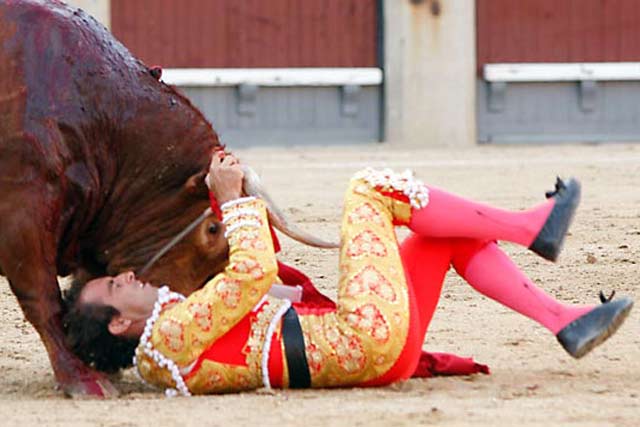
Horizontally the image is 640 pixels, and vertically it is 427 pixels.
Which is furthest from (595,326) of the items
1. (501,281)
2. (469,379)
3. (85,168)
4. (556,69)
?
(556,69)

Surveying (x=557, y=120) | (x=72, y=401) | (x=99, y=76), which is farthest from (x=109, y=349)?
(x=557, y=120)

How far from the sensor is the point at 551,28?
13.4 meters

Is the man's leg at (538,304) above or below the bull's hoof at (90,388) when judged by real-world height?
above

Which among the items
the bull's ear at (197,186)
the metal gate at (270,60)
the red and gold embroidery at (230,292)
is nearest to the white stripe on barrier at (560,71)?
the metal gate at (270,60)

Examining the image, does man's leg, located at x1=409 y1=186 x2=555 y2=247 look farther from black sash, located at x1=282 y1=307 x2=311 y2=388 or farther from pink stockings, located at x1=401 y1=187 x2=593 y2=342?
black sash, located at x1=282 y1=307 x2=311 y2=388

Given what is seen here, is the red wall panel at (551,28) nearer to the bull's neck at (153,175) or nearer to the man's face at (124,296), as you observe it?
the bull's neck at (153,175)

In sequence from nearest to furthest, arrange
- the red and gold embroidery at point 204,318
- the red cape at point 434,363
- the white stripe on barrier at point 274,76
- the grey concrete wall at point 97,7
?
the red and gold embroidery at point 204,318, the red cape at point 434,363, the grey concrete wall at point 97,7, the white stripe on barrier at point 274,76

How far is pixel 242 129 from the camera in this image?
1299 cm

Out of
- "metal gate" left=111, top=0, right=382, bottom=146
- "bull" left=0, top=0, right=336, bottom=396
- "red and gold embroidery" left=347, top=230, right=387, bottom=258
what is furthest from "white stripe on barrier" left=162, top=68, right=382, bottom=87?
"red and gold embroidery" left=347, top=230, right=387, bottom=258

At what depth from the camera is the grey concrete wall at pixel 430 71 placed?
42.7ft

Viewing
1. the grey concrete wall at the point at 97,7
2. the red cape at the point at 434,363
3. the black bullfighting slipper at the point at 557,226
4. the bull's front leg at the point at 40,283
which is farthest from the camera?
the grey concrete wall at the point at 97,7

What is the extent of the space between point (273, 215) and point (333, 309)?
0.95 feet

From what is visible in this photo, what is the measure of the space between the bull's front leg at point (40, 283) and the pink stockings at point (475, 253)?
77 cm

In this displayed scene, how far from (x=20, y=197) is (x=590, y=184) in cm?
556
